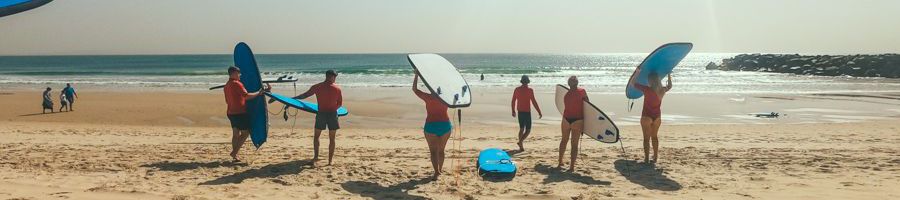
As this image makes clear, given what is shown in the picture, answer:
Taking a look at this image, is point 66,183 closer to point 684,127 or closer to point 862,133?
point 684,127

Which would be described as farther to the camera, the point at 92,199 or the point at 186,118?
the point at 186,118

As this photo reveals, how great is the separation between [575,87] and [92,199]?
459 cm

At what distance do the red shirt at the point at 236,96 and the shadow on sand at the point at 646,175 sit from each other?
159 inches

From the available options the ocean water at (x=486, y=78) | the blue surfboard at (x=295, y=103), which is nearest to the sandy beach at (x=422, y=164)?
the blue surfboard at (x=295, y=103)

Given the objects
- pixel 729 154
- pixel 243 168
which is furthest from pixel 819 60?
pixel 243 168

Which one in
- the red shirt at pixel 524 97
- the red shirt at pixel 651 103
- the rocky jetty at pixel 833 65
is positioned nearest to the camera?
the red shirt at pixel 651 103

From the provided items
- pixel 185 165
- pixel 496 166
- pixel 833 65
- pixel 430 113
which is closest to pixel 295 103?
pixel 185 165

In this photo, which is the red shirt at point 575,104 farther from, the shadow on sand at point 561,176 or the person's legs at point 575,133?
the shadow on sand at point 561,176

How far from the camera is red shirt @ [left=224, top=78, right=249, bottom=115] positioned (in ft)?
19.8

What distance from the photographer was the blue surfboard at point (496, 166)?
19.3 ft

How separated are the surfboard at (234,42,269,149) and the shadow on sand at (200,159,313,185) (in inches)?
16.0

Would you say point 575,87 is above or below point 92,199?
above

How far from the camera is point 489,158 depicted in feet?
20.7

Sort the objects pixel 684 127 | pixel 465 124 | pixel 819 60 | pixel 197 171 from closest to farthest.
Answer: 1. pixel 197 171
2. pixel 684 127
3. pixel 465 124
4. pixel 819 60
